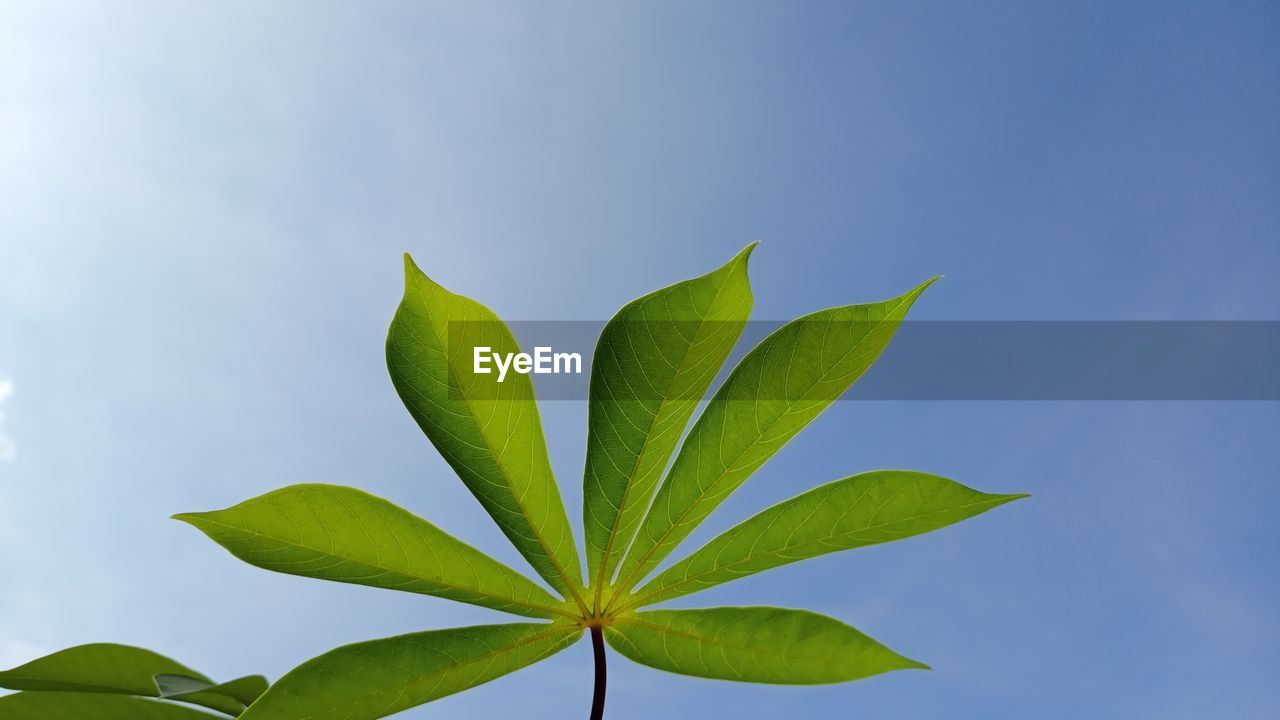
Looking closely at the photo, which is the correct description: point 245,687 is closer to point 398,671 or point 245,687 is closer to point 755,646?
point 398,671

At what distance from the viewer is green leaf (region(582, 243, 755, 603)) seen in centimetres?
120

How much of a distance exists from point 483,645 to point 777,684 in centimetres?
47

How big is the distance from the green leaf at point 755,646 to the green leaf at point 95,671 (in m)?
0.77

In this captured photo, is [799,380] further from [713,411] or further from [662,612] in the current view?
[662,612]

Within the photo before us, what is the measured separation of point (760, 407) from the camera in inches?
51.2

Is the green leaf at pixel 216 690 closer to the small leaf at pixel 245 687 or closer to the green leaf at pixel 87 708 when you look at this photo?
the small leaf at pixel 245 687

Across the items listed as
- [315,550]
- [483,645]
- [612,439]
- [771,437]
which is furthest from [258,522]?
[771,437]

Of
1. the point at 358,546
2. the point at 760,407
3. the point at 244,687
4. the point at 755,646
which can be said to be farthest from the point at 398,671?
the point at 760,407

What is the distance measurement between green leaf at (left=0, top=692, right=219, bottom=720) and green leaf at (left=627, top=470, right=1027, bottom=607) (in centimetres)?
96

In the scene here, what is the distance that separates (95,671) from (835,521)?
50.0 inches

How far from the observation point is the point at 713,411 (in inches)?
52.2

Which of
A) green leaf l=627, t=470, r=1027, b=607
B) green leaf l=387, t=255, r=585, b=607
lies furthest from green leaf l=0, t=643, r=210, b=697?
green leaf l=627, t=470, r=1027, b=607

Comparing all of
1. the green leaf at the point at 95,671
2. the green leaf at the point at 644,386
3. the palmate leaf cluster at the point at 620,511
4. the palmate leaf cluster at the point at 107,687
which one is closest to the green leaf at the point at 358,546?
the palmate leaf cluster at the point at 620,511

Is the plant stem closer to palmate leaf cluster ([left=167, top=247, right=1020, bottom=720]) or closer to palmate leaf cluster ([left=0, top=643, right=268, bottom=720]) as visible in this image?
palmate leaf cluster ([left=167, top=247, right=1020, bottom=720])
